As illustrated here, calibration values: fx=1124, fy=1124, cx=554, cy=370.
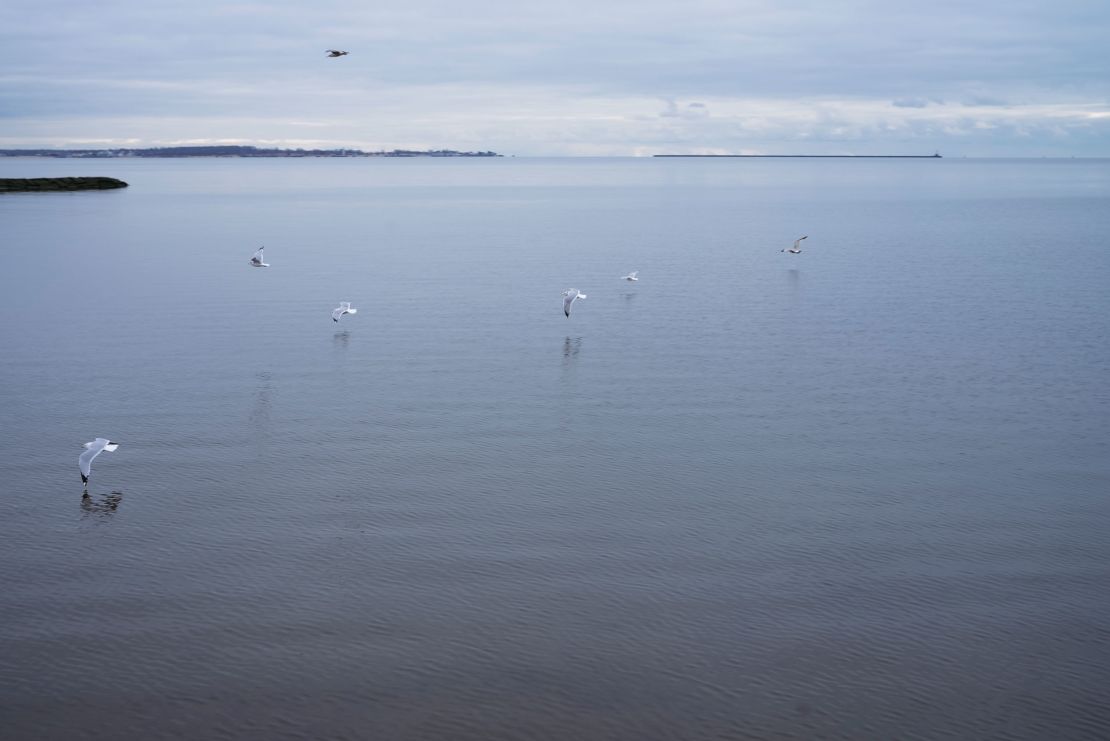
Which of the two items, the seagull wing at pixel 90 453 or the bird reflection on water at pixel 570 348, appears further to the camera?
the bird reflection on water at pixel 570 348

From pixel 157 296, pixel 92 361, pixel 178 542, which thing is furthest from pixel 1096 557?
pixel 157 296

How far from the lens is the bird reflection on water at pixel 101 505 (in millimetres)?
19108

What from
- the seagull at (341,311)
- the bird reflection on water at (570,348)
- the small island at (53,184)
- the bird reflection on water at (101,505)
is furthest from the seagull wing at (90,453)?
the small island at (53,184)

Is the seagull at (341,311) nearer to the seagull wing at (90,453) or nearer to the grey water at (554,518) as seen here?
the grey water at (554,518)

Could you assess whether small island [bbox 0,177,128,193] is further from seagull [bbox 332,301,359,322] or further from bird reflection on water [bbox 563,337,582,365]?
bird reflection on water [bbox 563,337,582,365]

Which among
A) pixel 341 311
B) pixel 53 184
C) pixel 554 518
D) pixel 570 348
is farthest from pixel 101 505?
pixel 53 184

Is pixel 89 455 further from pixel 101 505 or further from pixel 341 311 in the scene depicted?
pixel 341 311

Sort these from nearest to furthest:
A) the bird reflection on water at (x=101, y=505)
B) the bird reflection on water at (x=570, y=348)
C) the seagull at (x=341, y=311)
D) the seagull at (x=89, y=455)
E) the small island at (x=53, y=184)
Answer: the bird reflection on water at (x=101, y=505)
the seagull at (x=89, y=455)
the bird reflection on water at (x=570, y=348)
the seagull at (x=341, y=311)
the small island at (x=53, y=184)

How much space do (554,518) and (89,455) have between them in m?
8.50

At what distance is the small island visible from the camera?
119 metres

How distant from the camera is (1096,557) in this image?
17.5 metres

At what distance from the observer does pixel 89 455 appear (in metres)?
20.2

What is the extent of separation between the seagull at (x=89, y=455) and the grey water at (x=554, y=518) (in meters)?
0.34

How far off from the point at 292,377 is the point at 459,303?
12212mm
